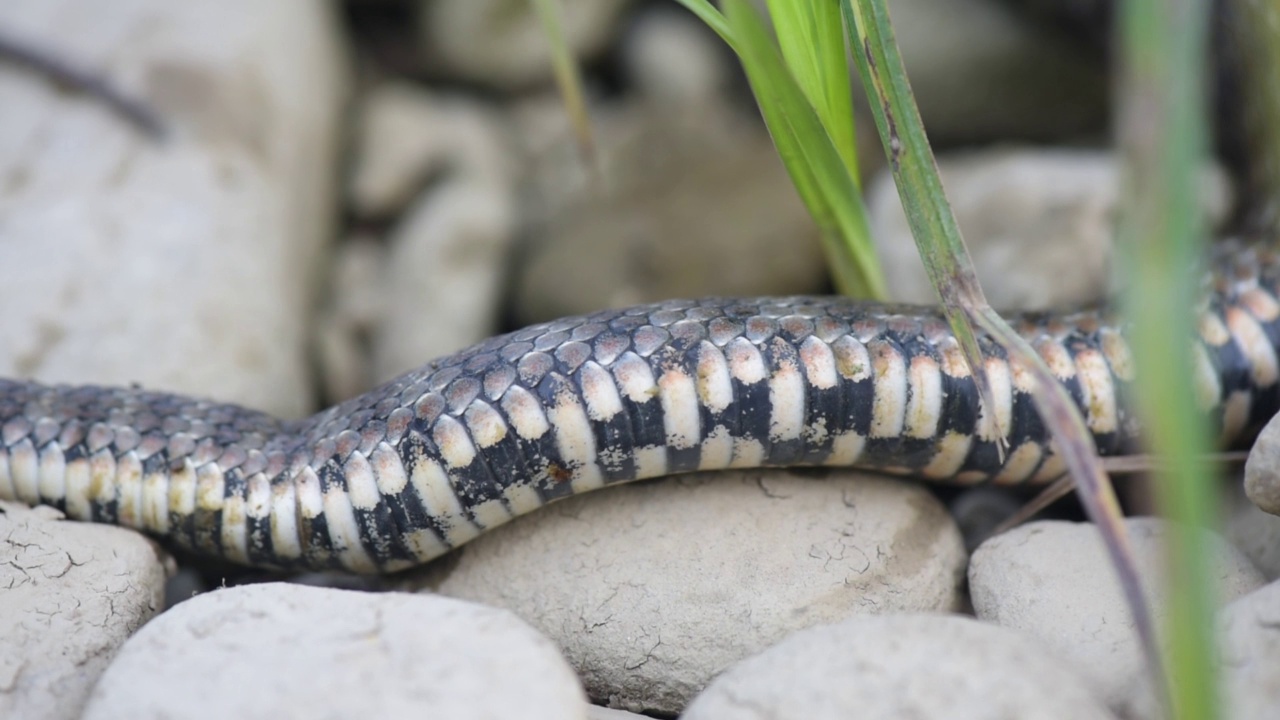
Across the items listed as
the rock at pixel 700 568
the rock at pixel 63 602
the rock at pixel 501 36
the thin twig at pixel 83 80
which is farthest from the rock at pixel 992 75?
the rock at pixel 63 602

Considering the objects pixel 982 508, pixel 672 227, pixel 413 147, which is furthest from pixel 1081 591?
pixel 413 147

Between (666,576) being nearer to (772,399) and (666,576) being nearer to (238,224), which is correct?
(772,399)

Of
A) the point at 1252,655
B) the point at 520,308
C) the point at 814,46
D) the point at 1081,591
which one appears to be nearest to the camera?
the point at 1252,655

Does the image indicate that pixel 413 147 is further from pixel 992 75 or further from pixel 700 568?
pixel 700 568

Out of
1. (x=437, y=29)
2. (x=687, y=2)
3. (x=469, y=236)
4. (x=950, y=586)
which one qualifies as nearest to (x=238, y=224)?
(x=469, y=236)

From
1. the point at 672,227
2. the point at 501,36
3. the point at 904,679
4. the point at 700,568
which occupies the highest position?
the point at 501,36

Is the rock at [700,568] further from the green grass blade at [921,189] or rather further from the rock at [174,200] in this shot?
the rock at [174,200]

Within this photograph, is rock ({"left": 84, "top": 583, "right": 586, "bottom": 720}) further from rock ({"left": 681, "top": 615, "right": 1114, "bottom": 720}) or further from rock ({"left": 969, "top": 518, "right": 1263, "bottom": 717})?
rock ({"left": 969, "top": 518, "right": 1263, "bottom": 717})
